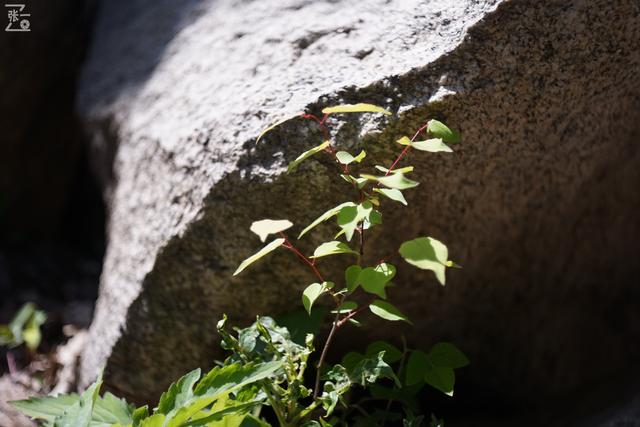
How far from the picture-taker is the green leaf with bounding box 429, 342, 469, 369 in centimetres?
111

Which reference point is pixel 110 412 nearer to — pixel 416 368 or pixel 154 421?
pixel 154 421

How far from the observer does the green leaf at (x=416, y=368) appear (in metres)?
1.10

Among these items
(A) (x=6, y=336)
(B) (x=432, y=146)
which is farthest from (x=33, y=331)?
(B) (x=432, y=146)

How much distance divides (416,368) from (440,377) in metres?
0.04

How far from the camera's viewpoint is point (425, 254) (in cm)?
91

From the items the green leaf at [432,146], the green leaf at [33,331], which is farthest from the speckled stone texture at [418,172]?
the green leaf at [33,331]

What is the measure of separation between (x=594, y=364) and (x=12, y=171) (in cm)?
199

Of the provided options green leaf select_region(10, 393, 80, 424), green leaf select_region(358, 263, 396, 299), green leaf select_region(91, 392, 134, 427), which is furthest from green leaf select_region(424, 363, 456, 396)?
green leaf select_region(10, 393, 80, 424)

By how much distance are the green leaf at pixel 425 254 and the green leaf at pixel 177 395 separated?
38 centimetres

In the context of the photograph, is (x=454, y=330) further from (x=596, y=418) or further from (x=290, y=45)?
(x=290, y=45)

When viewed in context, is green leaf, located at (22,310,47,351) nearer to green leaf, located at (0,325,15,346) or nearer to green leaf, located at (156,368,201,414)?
green leaf, located at (0,325,15,346)

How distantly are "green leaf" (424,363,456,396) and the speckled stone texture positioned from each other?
0.24 meters

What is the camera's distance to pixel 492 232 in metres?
1.35

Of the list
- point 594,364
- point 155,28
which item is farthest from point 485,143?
point 155,28
